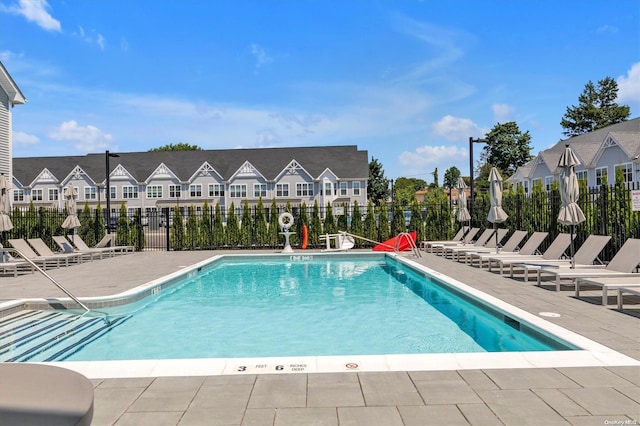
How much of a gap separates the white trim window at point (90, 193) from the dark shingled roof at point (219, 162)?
1.11 metres

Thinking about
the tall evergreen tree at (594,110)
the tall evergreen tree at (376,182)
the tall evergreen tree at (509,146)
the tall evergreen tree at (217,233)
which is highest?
the tall evergreen tree at (594,110)

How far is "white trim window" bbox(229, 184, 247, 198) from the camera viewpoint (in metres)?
46.9

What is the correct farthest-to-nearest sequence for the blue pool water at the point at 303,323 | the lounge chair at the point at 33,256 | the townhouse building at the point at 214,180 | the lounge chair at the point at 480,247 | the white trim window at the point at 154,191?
1. the white trim window at the point at 154,191
2. the townhouse building at the point at 214,180
3. the lounge chair at the point at 480,247
4. the lounge chair at the point at 33,256
5. the blue pool water at the point at 303,323

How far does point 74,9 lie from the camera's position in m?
10.7

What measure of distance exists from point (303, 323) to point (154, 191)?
44271mm

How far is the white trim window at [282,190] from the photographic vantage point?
154 ft

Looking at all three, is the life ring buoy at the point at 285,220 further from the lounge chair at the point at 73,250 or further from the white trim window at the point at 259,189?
the white trim window at the point at 259,189

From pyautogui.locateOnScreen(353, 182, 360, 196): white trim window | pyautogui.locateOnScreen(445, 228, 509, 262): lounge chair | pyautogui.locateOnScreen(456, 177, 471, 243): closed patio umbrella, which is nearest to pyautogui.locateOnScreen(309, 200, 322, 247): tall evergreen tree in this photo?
pyautogui.locateOnScreen(456, 177, 471, 243): closed patio umbrella

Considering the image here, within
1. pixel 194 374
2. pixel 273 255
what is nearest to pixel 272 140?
pixel 273 255

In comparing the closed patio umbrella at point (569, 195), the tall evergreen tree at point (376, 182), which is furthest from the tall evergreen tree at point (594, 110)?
the closed patio umbrella at point (569, 195)

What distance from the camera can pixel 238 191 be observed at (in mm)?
47062

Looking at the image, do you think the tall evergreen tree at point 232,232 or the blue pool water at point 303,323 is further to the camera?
the tall evergreen tree at point 232,232

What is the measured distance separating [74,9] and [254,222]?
12.0m

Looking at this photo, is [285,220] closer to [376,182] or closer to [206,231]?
[206,231]
